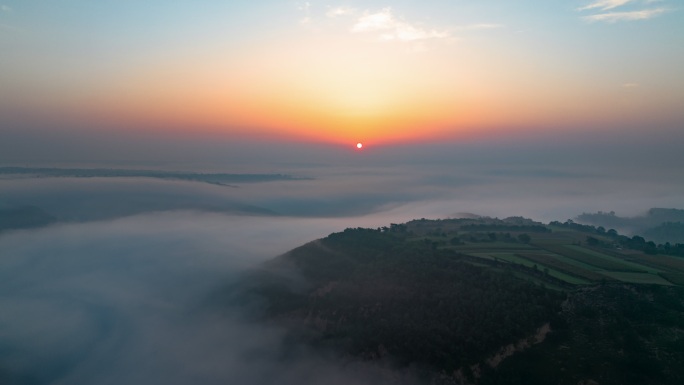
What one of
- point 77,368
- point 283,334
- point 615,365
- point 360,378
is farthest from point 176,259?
point 615,365

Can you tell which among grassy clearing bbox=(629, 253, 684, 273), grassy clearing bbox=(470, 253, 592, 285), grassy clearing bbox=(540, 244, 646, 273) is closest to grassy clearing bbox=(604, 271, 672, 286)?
grassy clearing bbox=(540, 244, 646, 273)

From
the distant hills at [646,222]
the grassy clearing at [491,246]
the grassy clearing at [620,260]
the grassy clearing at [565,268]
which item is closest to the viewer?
the grassy clearing at [565,268]

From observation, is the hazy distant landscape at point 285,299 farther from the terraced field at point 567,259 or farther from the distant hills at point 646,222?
the distant hills at point 646,222

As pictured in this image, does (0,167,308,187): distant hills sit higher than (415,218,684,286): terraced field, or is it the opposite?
(0,167,308,187): distant hills

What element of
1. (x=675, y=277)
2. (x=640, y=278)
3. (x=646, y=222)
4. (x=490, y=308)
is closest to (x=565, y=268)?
(x=640, y=278)

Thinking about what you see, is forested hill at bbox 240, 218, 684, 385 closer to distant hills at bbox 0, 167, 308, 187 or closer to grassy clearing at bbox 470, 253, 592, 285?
grassy clearing at bbox 470, 253, 592, 285

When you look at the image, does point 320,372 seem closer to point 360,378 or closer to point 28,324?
point 360,378

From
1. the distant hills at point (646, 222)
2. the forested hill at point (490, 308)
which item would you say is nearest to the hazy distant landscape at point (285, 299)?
the forested hill at point (490, 308)

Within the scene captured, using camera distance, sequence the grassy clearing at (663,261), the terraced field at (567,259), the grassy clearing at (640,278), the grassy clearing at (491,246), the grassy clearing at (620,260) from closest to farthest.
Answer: the grassy clearing at (640,278), the terraced field at (567,259), the grassy clearing at (620,260), the grassy clearing at (663,261), the grassy clearing at (491,246)
